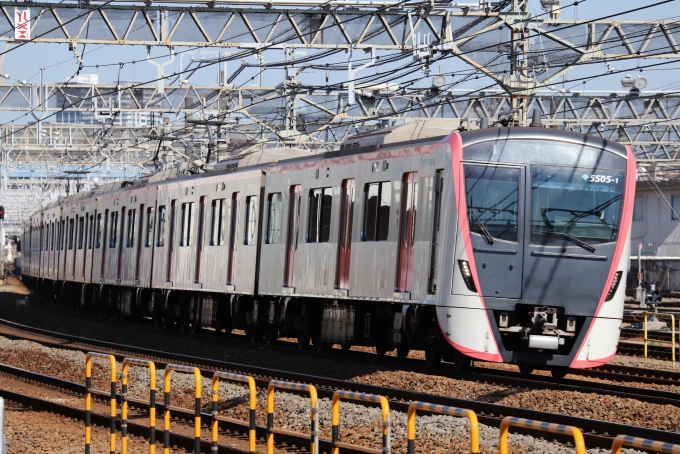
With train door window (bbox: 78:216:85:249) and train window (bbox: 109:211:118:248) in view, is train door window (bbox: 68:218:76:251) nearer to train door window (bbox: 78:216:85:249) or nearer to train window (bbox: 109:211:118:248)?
train door window (bbox: 78:216:85:249)

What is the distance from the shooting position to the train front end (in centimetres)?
1458

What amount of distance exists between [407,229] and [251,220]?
682 centimetres

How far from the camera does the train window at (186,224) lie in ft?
85.6

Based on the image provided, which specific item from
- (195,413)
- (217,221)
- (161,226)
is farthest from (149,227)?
(195,413)

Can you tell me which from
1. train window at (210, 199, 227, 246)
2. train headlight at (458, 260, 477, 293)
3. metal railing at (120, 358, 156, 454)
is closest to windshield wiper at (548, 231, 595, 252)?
train headlight at (458, 260, 477, 293)

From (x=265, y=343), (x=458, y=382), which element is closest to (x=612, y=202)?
(x=458, y=382)

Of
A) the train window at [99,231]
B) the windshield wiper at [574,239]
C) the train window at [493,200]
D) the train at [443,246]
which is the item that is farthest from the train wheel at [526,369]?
Result: the train window at [99,231]

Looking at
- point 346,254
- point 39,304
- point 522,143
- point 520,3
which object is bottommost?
point 39,304

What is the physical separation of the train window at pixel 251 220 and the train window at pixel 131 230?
8.65 metres

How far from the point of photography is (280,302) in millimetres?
21109

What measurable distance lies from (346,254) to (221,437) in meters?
6.37

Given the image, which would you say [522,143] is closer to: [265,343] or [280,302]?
[280,302]

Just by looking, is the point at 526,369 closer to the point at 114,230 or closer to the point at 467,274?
the point at 467,274

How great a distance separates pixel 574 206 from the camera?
14.9 metres
